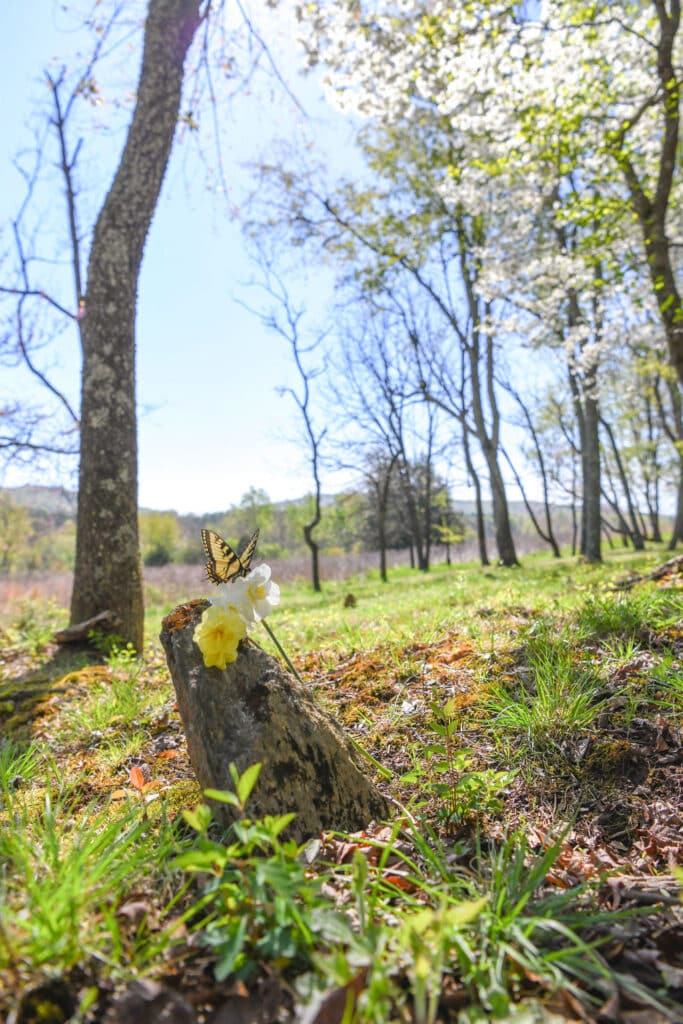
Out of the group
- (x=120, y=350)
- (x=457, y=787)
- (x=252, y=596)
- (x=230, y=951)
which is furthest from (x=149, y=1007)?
(x=120, y=350)

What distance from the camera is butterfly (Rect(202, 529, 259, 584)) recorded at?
166 centimetres

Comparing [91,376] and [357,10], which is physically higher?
[357,10]

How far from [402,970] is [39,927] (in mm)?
620

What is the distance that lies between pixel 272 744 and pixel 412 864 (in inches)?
18.5

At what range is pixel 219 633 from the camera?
4.60 ft

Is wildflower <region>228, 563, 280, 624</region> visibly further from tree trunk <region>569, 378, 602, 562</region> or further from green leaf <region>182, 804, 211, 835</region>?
tree trunk <region>569, 378, 602, 562</region>

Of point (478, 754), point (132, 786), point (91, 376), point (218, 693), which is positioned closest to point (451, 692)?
point (478, 754)

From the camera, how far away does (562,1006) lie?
33.5 inches

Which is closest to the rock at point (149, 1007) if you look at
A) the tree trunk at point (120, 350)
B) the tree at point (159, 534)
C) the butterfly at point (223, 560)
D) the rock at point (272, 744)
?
the rock at point (272, 744)

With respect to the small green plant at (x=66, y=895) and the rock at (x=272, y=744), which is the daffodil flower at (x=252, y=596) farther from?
the small green plant at (x=66, y=895)

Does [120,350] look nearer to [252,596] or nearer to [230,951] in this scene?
[252,596]

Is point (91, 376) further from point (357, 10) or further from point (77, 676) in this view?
point (357, 10)

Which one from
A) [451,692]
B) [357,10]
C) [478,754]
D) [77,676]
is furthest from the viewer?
[357,10]

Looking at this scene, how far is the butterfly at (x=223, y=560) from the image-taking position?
5.46ft
